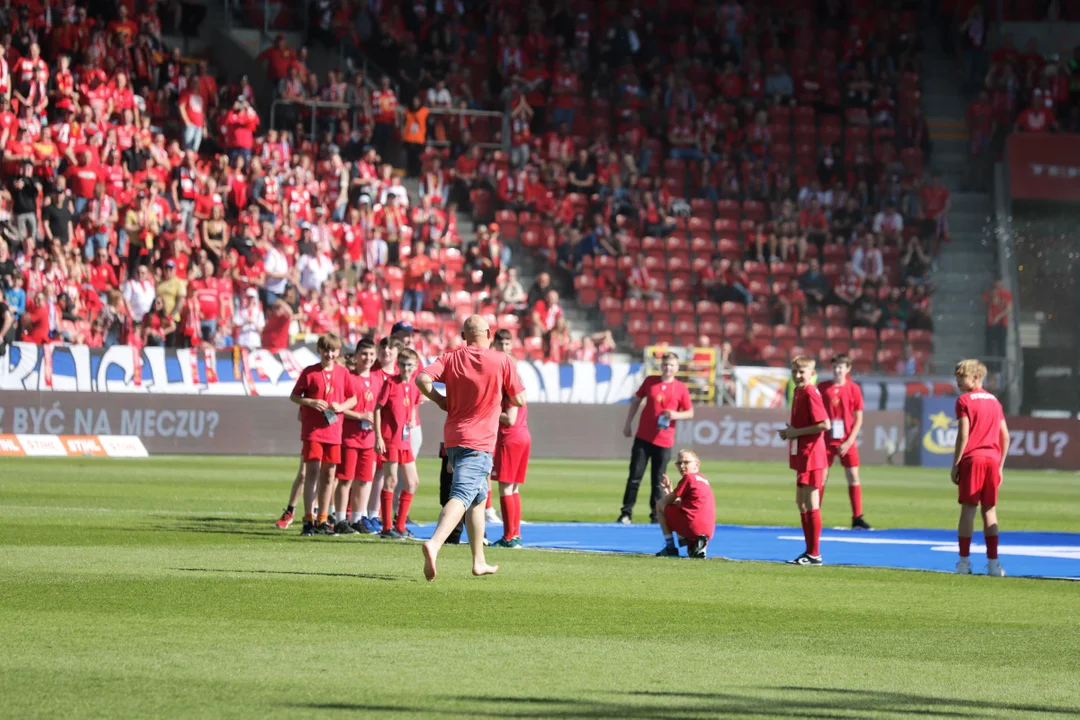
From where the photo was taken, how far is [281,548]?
14.8 metres

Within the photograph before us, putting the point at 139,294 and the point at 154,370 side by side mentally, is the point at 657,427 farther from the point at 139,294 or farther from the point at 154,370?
the point at 139,294

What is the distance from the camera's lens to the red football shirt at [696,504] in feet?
50.0

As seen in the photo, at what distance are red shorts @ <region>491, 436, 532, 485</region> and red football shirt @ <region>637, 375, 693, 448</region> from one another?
13.8ft

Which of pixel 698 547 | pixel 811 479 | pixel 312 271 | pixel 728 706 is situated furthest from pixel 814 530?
pixel 312 271

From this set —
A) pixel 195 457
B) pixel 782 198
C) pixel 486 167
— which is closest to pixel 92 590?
pixel 195 457

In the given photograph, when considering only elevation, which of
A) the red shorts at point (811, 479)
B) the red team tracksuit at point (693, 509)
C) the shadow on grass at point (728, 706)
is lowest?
the red team tracksuit at point (693, 509)

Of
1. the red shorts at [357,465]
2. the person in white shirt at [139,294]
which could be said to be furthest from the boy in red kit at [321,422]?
the person in white shirt at [139,294]

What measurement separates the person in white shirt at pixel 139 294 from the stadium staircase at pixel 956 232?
16.7 metres

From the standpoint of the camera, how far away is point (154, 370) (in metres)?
29.6

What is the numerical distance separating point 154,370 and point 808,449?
17.3 m

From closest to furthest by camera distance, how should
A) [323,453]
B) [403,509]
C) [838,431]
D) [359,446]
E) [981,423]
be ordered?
[981,423] < [403,509] < [323,453] < [359,446] < [838,431]

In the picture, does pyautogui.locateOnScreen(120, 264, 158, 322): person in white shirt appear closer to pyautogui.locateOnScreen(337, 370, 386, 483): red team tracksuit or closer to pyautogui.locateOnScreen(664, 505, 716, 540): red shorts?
pyautogui.locateOnScreen(337, 370, 386, 483): red team tracksuit

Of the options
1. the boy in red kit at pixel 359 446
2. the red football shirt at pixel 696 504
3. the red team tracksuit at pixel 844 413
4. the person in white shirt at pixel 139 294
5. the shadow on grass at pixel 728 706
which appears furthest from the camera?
the person in white shirt at pixel 139 294

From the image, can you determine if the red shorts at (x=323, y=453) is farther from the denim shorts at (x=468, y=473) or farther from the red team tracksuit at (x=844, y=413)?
the red team tracksuit at (x=844, y=413)
